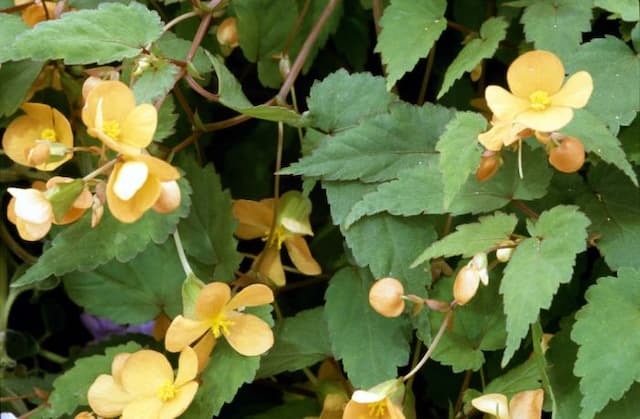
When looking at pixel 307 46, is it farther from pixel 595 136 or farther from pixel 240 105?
pixel 595 136

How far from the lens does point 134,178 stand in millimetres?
623

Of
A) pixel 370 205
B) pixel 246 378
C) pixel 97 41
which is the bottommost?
pixel 246 378

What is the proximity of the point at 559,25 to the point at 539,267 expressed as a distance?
22cm

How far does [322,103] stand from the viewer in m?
0.78

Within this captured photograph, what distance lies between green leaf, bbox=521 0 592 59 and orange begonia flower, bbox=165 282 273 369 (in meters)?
0.30

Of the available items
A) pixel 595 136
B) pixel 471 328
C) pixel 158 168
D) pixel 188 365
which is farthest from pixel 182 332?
pixel 595 136

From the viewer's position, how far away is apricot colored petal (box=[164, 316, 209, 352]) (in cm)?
70

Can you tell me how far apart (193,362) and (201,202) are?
0.57ft

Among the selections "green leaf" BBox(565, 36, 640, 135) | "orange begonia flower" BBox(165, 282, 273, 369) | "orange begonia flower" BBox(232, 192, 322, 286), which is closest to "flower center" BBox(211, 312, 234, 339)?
"orange begonia flower" BBox(165, 282, 273, 369)

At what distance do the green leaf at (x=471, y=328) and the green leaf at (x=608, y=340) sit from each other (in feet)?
0.31

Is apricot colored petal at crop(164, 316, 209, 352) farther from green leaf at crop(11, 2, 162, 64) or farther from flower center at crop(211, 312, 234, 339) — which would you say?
green leaf at crop(11, 2, 162, 64)

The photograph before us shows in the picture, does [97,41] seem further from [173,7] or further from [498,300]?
[498,300]

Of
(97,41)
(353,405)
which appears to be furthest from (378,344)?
(97,41)

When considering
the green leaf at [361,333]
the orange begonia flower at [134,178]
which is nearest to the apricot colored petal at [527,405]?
the green leaf at [361,333]
